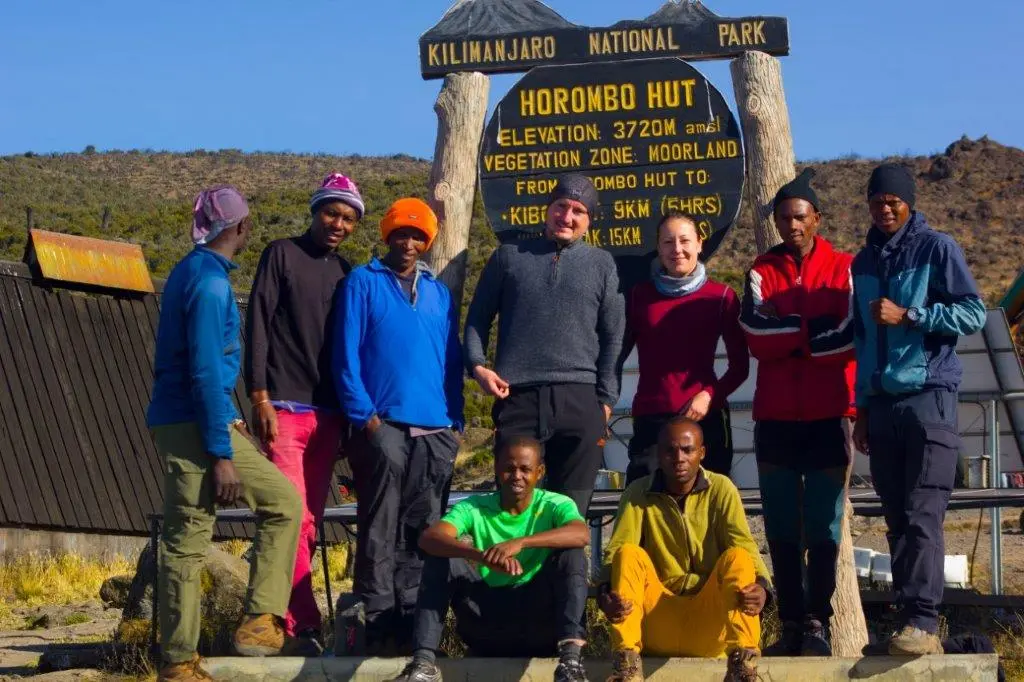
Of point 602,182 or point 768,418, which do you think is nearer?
point 768,418

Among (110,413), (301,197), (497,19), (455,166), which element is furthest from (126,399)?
(301,197)

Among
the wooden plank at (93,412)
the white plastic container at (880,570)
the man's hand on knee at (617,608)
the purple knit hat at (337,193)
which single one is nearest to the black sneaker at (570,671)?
the man's hand on knee at (617,608)

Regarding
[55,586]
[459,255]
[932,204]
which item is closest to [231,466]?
[459,255]

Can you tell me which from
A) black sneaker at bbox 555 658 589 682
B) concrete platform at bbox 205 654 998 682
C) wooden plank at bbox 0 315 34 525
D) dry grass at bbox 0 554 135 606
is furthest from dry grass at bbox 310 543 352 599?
black sneaker at bbox 555 658 589 682

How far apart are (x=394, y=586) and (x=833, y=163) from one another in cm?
4846

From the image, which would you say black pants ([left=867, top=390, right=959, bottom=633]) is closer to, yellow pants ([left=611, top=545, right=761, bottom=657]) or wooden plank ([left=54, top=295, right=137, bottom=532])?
yellow pants ([left=611, top=545, right=761, bottom=657])

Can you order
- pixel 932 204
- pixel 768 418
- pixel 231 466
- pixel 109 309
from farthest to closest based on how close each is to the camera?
pixel 932 204 → pixel 109 309 → pixel 768 418 → pixel 231 466

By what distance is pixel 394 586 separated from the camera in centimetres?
576

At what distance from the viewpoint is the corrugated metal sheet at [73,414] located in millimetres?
11977

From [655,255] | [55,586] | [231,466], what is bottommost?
[55,586]

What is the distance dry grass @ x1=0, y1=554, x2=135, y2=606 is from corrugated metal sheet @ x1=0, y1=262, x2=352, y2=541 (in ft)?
1.02

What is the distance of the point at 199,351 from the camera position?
514cm

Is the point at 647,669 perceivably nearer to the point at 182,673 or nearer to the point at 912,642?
the point at 912,642

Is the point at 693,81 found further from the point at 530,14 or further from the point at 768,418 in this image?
the point at 768,418
